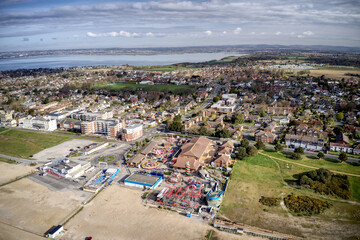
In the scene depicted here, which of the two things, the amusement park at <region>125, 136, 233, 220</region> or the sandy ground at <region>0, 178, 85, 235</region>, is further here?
the amusement park at <region>125, 136, 233, 220</region>

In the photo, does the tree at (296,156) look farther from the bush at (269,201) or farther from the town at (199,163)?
the bush at (269,201)

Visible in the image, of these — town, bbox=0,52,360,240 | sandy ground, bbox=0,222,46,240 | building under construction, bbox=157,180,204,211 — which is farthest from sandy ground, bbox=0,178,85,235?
building under construction, bbox=157,180,204,211

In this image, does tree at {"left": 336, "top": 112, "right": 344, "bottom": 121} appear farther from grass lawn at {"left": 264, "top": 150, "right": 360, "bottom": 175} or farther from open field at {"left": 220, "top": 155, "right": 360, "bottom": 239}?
open field at {"left": 220, "top": 155, "right": 360, "bottom": 239}

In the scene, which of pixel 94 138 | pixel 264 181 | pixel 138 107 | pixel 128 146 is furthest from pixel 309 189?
pixel 138 107

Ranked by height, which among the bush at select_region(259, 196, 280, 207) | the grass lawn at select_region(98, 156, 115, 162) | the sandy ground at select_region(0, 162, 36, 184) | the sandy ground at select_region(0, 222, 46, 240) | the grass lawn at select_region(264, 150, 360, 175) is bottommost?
the sandy ground at select_region(0, 222, 46, 240)

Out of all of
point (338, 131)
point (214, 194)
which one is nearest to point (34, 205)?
point (214, 194)

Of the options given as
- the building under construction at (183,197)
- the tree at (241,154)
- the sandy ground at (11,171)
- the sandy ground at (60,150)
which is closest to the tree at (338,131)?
the tree at (241,154)
